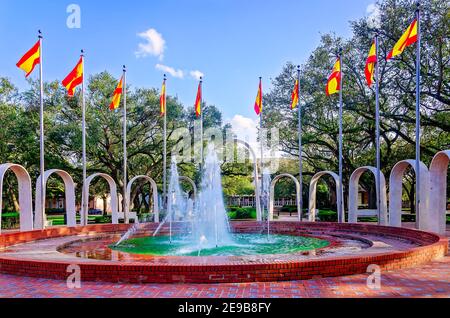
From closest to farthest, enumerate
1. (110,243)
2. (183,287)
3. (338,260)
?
(183,287)
(338,260)
(110,243)

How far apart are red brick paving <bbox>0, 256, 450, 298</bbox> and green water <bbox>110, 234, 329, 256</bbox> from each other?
310 cm

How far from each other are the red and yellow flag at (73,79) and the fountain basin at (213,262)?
5260 millimetres

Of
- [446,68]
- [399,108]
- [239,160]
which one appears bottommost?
[239,160]

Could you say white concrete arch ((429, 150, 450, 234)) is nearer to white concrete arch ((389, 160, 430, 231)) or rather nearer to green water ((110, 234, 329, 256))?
white concrete arch ((389, 160, 430, 231))

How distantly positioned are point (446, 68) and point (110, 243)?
51.0 ft

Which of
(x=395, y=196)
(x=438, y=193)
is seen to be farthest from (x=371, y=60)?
(x=438, y=193)

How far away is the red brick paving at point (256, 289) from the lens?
5500 millimetres

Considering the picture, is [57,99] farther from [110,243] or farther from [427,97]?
[427,97]

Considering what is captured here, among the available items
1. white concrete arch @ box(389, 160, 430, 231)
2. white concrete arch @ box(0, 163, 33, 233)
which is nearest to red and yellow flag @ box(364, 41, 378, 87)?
white concrete arch @ box(389, 160, 430, 231)

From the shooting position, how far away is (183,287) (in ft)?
19.7

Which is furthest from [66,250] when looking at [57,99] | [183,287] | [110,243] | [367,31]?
[367,31]

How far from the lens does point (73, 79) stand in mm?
14078

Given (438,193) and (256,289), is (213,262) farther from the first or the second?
(438,193)

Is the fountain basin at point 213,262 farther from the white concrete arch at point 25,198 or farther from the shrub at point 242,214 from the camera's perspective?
the shrub at point 242,214
